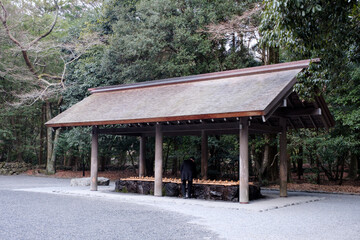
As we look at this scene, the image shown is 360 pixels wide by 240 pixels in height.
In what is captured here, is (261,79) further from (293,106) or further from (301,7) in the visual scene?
(301,7)

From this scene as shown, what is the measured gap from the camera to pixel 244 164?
10.3 m

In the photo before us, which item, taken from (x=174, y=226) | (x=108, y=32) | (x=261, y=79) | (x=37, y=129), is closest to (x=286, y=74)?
(x=261, y=79)

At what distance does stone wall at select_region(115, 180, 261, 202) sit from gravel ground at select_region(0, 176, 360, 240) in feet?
1.92

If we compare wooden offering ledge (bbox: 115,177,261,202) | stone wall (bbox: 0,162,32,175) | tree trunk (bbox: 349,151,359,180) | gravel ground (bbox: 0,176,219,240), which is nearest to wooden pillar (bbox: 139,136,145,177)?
wooden offering ledge (bbox: 115,177,261,202)

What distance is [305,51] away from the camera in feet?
26.9

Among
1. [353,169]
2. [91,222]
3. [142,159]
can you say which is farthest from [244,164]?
[353,169]

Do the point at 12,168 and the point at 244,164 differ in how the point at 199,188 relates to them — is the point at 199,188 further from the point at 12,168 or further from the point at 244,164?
the point at 12,168

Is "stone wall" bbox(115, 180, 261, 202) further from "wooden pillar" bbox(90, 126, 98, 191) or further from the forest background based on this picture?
the forest background

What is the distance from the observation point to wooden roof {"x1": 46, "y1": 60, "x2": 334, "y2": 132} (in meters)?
10.0

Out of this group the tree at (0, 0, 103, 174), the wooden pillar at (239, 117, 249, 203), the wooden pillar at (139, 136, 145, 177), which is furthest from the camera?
the tree at (0, 0, 103, 174)

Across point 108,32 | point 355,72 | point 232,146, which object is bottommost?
point 232,146

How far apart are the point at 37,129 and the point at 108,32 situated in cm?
1609

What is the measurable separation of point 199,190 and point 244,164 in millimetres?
2223

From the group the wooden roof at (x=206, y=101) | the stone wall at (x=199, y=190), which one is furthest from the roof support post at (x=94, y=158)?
the stone wall at (x=199, y=190)
